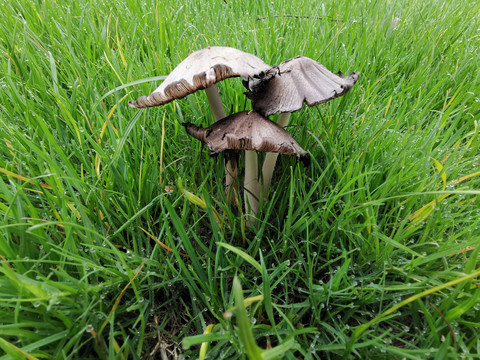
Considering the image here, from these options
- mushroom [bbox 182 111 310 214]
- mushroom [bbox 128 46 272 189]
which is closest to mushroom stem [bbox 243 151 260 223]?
mushroom [bbox 182 111 310 214]

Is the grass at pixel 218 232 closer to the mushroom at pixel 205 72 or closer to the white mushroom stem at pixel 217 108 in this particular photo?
the white mushroom stem at pixel 217 108

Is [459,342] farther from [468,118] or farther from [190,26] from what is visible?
[190,26]

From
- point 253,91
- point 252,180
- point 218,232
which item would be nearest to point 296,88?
point 253,91

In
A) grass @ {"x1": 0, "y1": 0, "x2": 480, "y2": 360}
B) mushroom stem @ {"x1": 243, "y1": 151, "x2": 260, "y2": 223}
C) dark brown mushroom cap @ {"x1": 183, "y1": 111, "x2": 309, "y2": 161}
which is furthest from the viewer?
mushroom stem @ {"x1": 243, "y1": 151, "x2": 260, "y2": 223}

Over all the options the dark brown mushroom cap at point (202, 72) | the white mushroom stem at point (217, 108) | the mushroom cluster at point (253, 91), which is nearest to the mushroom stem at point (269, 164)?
the mushroom cluster at point (253, 91)

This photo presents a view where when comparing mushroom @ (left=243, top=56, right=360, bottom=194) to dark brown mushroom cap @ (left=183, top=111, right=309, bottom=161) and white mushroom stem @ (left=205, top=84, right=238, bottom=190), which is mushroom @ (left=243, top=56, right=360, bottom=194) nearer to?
dark brown mushroom cap @ (left=183, top=111, right=309, bottom=161)

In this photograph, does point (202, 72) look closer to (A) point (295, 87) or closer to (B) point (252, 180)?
(A) point (295, 87)
